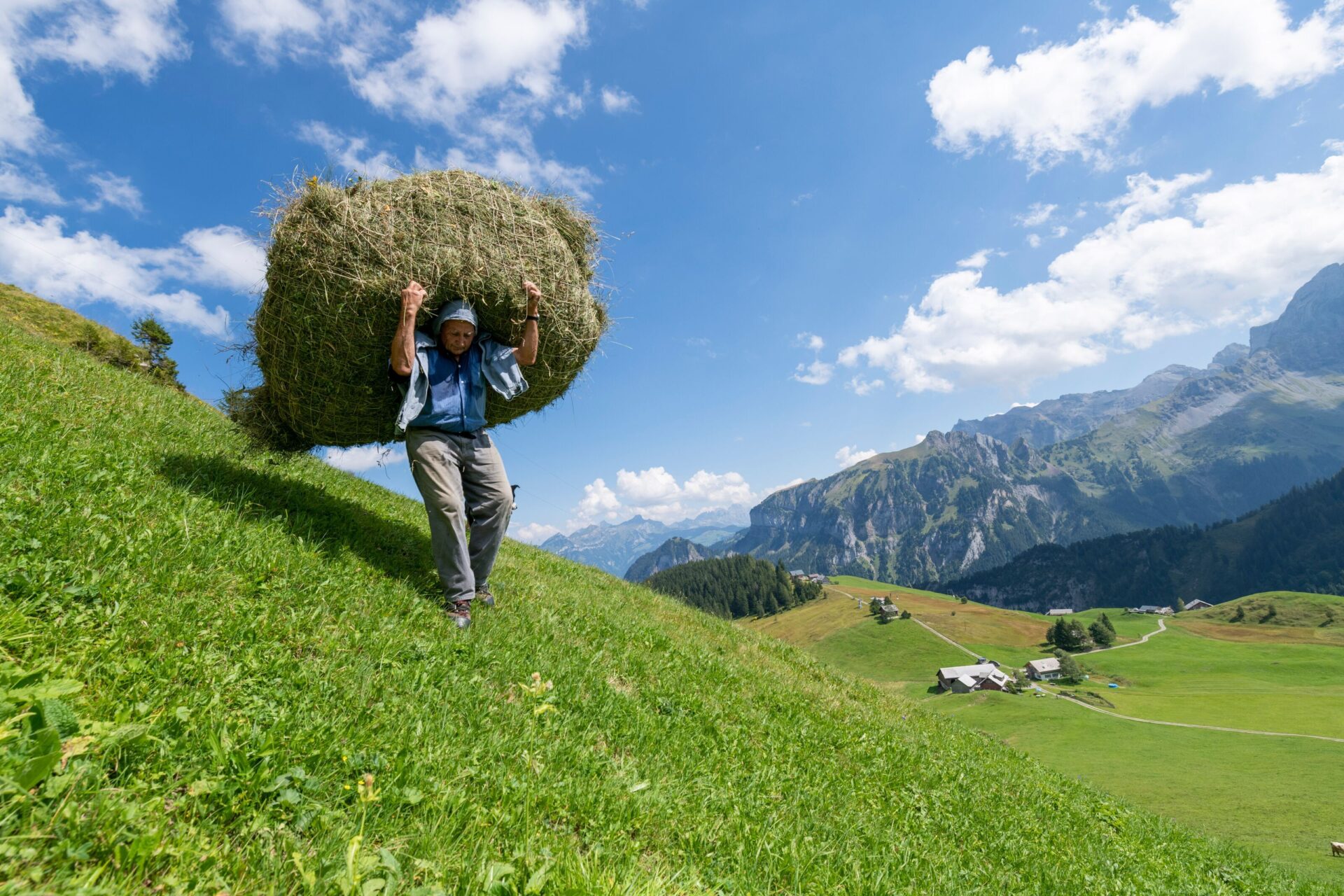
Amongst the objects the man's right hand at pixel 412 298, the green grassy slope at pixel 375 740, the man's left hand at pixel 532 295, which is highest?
the man's left hand at pixel 532 295

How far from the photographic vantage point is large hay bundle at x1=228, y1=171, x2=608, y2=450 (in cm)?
635

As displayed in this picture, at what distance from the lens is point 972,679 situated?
366 ft

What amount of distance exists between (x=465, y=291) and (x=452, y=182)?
1.51m

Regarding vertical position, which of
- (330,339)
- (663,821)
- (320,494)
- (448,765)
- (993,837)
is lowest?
(993,837)

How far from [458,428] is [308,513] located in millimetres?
2293

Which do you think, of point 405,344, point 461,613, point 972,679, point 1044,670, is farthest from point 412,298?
point 1044,670

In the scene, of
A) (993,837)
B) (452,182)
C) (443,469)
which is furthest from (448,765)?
(452,182)

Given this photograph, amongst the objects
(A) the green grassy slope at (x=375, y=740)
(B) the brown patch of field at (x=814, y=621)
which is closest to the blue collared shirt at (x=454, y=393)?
(A) the green grassy slope at (x=375, y=740)

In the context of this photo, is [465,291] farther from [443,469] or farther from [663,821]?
[663,821]

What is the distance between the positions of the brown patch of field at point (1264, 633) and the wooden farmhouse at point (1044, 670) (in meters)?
60.1

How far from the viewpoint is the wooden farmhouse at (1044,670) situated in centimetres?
12300

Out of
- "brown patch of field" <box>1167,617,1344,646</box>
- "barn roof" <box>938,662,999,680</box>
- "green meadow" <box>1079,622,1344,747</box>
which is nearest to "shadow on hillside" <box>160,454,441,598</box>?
Result: "green meadow" <box>1079,622,1344,747</box>

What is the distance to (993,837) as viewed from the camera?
6047mm

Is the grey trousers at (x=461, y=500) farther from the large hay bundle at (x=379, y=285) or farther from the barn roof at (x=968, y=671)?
the barn roof at (x=968, y=671)
